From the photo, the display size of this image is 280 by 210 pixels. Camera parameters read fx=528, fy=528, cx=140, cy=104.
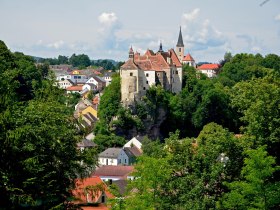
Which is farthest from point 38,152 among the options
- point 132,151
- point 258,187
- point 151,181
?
point 132,151

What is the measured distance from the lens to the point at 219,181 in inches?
750

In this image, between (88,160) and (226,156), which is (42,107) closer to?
(88,160)

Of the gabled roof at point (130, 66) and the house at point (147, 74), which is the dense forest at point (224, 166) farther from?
the gabled roof at point (130, 66)

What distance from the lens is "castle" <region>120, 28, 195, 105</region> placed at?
5669cm

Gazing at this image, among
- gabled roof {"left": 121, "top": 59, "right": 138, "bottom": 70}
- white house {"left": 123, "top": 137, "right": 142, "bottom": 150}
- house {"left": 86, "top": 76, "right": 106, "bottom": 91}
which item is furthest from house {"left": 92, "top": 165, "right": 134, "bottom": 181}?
house {"left": 86, "top": 76, "right": 106, "bottom": 91}

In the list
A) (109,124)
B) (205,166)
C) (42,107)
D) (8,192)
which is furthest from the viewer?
(109,124)

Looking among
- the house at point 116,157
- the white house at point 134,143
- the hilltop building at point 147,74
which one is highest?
the hilltop building at point 147,74

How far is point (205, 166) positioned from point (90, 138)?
3866 cm

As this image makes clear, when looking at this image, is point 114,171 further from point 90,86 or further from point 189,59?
point 189,59

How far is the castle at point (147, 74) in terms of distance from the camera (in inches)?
2232

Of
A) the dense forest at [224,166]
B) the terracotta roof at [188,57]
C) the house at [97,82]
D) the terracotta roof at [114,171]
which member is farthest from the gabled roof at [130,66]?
the house at [97,82]

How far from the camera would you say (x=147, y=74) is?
193ft

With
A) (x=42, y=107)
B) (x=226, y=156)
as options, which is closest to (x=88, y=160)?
(x=42, y=107)

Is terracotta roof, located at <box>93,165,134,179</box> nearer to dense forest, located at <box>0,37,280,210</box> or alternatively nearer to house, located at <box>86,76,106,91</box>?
dense forest, located at <box>0,37,280,210</box>
